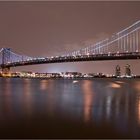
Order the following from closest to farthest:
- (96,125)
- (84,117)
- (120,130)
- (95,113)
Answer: (120,130), (96,125), (84,117), (95,113)

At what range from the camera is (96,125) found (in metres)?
11.9

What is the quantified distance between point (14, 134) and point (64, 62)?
1906 inches

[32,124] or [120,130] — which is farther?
[32,124]

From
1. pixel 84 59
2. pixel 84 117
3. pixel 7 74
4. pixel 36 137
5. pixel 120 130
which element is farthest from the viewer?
pixel 7 74

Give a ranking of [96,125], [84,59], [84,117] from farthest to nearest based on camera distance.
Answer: [84,59]
[84,117]
[96,125]

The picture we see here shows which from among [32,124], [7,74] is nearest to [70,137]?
[32,124]

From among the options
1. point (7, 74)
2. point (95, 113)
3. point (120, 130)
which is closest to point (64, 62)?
point (7, 74)

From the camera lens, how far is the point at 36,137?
9.87 metres

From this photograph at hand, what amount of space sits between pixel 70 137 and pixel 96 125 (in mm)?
2117

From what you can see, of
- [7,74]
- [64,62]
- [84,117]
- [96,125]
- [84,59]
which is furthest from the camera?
[7,74]

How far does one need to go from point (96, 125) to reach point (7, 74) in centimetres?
6272

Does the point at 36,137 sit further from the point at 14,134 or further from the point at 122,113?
the point at 122,113

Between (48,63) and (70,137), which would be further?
(48,63)

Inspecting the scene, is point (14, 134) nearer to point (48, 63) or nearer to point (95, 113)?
point (95, 113)
